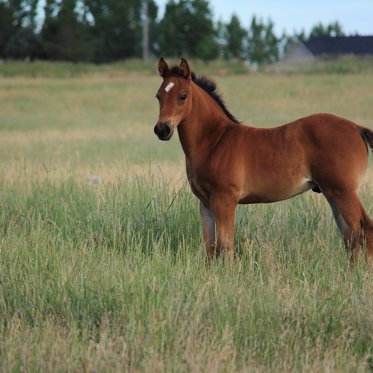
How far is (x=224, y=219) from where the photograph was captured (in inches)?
252

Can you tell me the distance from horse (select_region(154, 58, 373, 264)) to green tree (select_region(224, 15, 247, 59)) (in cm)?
8415

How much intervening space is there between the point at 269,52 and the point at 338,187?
112480 mm

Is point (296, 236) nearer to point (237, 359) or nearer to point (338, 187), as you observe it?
point (338, 187)

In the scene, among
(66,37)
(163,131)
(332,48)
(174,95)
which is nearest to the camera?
(163,131)

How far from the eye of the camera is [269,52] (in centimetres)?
11669

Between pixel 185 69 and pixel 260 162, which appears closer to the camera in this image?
pixel 185 69

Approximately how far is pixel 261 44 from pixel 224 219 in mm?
110297

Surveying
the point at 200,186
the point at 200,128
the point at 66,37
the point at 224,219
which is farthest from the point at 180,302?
the point at 66,37

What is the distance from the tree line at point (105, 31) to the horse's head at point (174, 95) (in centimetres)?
5694

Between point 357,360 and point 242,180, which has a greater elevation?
point 242,180

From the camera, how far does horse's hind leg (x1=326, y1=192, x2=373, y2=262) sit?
649cm

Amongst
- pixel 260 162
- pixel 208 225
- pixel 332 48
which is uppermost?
pixel 332 48

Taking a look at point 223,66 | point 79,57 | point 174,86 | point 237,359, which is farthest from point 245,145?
point 79,57

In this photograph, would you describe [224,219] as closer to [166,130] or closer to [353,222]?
[166,130]
